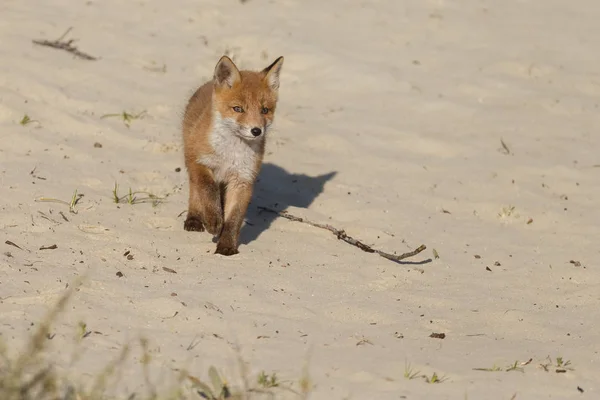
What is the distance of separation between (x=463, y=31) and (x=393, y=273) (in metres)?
5.66

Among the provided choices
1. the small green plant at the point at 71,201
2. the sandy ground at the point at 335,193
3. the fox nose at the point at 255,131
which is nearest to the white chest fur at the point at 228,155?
the fox nose at the point at 255,131

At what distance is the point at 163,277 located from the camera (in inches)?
211

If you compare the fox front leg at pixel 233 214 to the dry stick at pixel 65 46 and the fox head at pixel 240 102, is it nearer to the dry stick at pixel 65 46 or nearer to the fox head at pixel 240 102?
the fox head at pixel 240 102

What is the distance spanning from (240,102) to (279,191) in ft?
4.53

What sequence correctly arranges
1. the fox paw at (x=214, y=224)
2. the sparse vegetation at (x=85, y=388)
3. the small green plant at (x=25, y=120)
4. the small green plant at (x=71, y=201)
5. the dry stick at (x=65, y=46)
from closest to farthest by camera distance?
the sparse vegetation at (x=85, y=388), the small green plant at (x=71, y=201), the fox paw at (x=214, y=224), the small green plant at (x=25, y=120), the dry stick at (x=65, y=46)

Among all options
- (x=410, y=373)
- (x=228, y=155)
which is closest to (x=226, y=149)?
(x=228, y=155)

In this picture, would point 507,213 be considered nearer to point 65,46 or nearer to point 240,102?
point 240,102

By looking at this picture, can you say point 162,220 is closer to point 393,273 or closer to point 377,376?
point 393,273

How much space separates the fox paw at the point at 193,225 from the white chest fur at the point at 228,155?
377 mm

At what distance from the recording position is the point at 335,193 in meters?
7.55

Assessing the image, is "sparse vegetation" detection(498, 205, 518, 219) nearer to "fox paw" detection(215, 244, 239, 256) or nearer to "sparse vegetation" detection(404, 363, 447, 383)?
"fox paw" detection(215, 244, 239, 256)

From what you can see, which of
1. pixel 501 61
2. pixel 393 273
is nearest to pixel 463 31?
pixel 501 61

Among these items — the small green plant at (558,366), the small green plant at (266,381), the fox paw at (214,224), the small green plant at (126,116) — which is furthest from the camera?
the small green plant at (126,116)

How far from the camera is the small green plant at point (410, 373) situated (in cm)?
428
